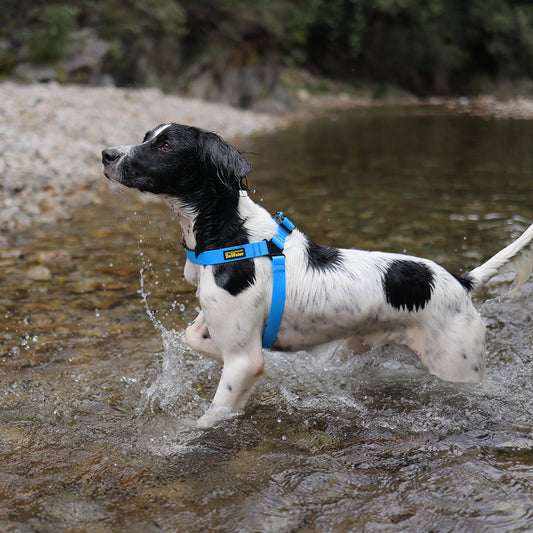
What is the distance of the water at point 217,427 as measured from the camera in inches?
113

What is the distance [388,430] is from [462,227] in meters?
4.29

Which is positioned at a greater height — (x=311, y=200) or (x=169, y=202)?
(x=169, y=202)

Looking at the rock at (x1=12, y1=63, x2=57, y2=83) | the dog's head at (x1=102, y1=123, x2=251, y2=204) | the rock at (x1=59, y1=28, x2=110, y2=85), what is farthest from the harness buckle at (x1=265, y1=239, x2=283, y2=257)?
the rock at (x1=59, y1=28, x2=110, y2=85)

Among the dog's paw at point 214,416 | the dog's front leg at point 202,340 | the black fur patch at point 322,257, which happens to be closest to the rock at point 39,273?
the dog's front leg at point 202,340

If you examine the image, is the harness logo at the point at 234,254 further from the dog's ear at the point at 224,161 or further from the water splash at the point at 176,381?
the water splash at the point at 176,381

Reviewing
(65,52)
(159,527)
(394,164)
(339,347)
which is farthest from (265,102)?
(159,527)

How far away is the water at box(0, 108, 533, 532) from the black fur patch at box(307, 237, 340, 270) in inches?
27.7

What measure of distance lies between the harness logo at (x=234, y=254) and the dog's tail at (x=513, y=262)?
4.39 ft

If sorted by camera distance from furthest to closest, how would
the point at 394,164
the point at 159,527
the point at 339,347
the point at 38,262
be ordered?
the point at 394,164 < the point at 38,262 < the point at 339,347 < the point at 159,527

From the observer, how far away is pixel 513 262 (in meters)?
3.66

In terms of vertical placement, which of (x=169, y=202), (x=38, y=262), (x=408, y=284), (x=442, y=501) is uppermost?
(x=169, y=202)

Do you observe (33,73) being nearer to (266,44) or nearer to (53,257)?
(266,44)

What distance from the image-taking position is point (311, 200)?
8766mm

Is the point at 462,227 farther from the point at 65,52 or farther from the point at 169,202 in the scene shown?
the point at 65,52
